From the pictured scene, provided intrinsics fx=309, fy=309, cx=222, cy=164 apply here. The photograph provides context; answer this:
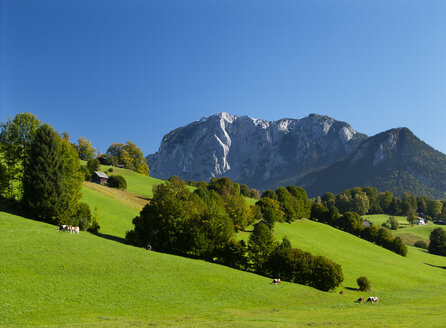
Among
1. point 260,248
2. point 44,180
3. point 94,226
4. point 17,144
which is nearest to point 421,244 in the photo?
point 260,248

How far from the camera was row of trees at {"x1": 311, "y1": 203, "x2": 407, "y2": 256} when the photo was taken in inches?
3823

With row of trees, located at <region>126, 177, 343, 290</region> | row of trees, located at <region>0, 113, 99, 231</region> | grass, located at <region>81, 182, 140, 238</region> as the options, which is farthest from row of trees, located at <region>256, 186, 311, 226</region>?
row of trees, located at <region>0, 113, 99, 231</region>

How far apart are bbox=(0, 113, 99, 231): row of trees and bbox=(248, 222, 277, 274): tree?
26472 millimetres

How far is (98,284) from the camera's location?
2994 cm

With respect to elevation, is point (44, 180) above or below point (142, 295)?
above

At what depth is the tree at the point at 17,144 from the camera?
5066 cm

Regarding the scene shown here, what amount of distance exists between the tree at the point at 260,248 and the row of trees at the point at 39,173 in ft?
86.9

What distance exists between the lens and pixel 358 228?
363 ft

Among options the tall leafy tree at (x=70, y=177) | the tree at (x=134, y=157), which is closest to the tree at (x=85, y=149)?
the tree at (x=134, y=157)

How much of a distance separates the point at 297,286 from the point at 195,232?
694 inches

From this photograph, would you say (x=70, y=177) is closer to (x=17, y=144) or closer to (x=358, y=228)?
(x=17, y=144)

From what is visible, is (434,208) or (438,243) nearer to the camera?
(438,243)

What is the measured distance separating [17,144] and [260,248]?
145 feet

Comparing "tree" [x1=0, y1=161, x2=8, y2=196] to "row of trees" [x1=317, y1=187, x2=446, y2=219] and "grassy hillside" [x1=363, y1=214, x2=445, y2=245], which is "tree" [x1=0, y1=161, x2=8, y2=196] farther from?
"row of trees" [x1=317, y1=187, x2=446, y2=219]
